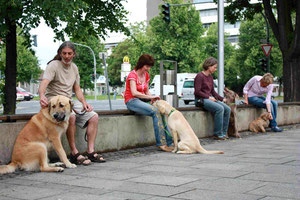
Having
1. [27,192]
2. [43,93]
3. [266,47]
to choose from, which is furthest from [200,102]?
[266,47]

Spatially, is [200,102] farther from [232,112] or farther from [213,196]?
[213,196]

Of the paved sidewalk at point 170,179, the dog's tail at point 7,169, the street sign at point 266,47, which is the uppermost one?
the street sign at point 266,47

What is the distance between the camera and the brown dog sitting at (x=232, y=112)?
10.2 meters

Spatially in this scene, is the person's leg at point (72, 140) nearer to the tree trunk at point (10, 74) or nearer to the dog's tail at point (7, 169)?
the dog's tail at point (7, 169)

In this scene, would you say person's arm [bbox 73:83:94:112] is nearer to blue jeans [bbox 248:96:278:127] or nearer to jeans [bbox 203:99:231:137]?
jeans [bbox 203:99:231:137]

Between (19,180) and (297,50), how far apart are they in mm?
13484

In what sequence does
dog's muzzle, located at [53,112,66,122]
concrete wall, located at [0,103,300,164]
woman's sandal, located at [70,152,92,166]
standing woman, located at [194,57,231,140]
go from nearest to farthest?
dog's muzzle, located at [53,112,66,122] < concrete wall, located at [0,103,300,164] < woman's sandal, located at [70,152,92,166] < standing woman, located at [194,57,231,140]

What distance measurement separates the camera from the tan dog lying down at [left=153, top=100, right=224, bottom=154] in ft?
24.7

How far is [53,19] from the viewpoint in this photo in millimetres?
9461

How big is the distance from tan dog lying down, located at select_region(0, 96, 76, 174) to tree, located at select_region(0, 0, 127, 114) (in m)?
3.63

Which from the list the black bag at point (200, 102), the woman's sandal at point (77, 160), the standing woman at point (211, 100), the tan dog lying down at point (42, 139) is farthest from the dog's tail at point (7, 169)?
the black bag at point (200, 102)

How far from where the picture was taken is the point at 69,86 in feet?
21.9

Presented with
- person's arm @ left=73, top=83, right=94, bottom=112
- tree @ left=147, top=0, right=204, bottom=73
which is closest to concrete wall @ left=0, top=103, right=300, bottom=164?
person's arm @ left=73, top=83, right=94, bottom=112

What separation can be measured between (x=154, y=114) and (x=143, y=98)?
37cm
